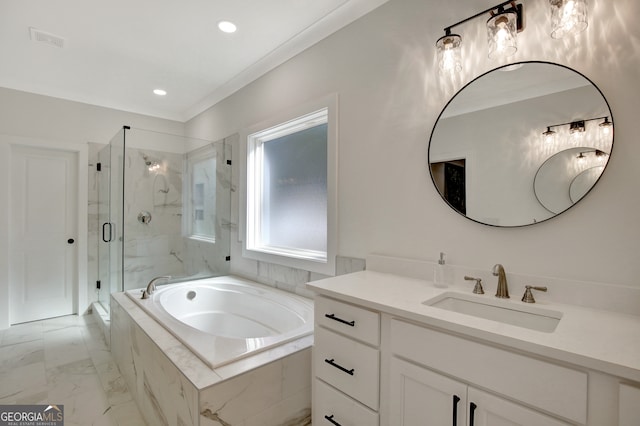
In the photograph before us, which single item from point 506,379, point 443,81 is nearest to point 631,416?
point 506,379

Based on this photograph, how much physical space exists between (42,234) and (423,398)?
425 cm

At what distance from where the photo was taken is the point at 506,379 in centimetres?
90

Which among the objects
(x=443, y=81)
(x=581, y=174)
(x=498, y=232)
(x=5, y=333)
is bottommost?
(x=5, y=333)

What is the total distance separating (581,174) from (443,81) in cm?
79

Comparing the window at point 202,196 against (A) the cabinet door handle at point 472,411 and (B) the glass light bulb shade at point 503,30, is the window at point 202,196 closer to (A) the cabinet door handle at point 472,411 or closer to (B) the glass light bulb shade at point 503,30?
(B) the glass light bulb shade at point 503,30

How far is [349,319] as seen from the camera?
1.34 m

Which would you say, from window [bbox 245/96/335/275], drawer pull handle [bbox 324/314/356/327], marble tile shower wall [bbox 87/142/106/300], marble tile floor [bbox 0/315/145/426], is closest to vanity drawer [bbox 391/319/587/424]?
drawer pull handle [bbox 324/314/356/327]

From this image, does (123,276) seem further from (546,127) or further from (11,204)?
(546,127)

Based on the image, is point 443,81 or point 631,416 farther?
point 443,81

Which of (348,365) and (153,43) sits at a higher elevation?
(153,43)

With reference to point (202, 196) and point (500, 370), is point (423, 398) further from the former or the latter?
point (202, 196)

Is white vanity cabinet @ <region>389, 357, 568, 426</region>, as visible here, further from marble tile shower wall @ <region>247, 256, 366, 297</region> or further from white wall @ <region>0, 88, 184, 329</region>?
white wall @ <region>0, 88, 184, 329</region>

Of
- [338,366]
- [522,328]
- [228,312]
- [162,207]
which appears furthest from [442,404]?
[162,207]

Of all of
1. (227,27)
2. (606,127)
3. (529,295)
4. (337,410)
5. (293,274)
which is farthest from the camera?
(293,274)
